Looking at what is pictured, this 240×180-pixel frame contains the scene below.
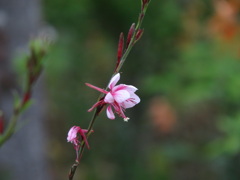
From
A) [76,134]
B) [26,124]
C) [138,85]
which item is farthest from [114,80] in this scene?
[138,85]

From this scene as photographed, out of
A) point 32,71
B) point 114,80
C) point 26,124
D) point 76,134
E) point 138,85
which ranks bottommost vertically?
point 138,85

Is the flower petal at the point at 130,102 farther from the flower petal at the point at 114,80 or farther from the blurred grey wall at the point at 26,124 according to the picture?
the blurred grey wall at the point at 26,124

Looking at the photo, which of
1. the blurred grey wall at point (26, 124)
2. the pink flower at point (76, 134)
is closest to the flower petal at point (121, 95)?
the pink flower at point (76, 134)

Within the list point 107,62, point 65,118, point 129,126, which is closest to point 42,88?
point 129,126

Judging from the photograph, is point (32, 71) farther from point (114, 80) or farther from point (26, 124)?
point (26, 124)

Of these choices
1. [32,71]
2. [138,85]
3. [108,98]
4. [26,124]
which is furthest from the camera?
[138,85]

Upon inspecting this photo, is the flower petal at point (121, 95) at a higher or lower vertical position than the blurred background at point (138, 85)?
higher

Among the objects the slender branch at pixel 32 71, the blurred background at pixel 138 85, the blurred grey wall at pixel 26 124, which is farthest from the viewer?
the blurred grey wall at pixel 26 124
